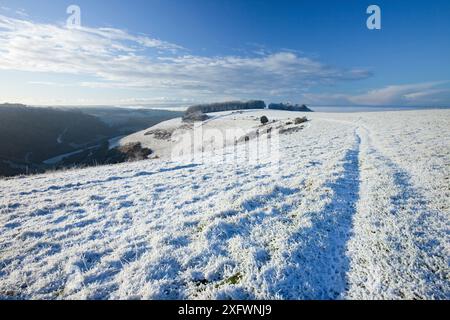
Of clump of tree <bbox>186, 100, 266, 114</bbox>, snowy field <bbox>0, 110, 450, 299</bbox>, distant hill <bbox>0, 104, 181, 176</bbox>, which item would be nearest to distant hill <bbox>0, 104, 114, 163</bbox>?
distant hill <bbox>0, 104, 181, 176</bbox>

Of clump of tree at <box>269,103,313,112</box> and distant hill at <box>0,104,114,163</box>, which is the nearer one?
distant hill at <box>0,104,114,163</box>

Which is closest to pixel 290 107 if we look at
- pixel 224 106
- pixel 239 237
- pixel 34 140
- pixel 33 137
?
pixel 224 106

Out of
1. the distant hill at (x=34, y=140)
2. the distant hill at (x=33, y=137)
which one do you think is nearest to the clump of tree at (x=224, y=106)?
the distant hill at (x=34, y=140)

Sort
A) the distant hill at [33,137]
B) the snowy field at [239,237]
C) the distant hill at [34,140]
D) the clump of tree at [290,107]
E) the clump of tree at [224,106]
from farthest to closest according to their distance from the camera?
the clump of tree at [224,106] → the clump of tree at [290,107] → the distant hill at [33,137] → the distant hill at [34,140] → the snowy field at [239,237]

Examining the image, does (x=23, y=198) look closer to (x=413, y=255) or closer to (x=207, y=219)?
(x=207, y=219)

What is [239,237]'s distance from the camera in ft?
27.2

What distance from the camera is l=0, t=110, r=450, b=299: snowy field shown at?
20.3 feet

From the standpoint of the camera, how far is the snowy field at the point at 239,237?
618cm

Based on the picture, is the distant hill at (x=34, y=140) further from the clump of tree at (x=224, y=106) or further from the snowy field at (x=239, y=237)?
the snowy field at (x=239, y=237)

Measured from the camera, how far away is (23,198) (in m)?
14.6

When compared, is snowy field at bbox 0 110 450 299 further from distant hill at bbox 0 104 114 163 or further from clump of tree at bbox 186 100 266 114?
clump of tree at bbox 186 100 266 114

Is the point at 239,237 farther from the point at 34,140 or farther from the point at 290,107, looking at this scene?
the point at 34,140
